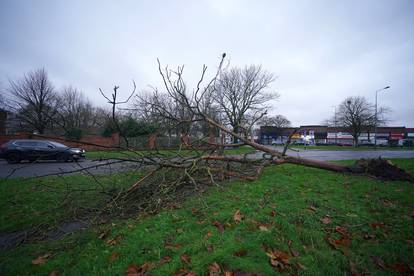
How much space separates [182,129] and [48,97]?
2854 cm

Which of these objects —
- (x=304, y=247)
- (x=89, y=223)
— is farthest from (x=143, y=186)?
(x=304, y=247)

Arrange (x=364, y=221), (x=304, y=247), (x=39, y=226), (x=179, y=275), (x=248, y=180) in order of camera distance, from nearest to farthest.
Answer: (x=179, y=275)
(x=304, y=247)
(x=364, y=221)
(x=39, y=226)
(x=248, y=180)

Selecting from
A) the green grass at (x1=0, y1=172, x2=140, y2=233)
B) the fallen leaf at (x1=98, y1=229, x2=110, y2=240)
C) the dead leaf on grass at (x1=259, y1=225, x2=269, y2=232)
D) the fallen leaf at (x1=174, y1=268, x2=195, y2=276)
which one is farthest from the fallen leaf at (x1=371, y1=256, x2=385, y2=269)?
the green grass at (x1=0, y1=172, x2=140, y2=233)

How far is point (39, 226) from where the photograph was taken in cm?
336

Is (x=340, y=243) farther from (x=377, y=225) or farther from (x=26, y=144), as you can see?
(x=26, y=144)

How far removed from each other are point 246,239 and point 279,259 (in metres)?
0.45

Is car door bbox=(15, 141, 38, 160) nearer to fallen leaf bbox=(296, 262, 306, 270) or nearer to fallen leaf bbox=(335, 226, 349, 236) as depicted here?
fallen leaf bbox=(296, 262, 306, 270)

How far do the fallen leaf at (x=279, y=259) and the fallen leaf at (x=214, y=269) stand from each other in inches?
21.7

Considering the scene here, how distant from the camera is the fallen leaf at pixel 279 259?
2.02 meters

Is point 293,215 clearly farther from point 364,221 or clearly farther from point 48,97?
point 48,97

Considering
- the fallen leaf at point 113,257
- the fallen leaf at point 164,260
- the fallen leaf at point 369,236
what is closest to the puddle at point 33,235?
the fallen leaf at point 113,257

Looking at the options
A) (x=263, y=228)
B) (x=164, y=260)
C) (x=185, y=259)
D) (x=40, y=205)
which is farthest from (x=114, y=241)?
(x=40, y=205)

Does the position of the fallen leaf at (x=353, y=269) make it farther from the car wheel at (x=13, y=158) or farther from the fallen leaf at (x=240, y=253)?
the car wheel at (x=13, y=158)

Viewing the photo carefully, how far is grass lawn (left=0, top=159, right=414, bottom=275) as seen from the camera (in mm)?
2105
